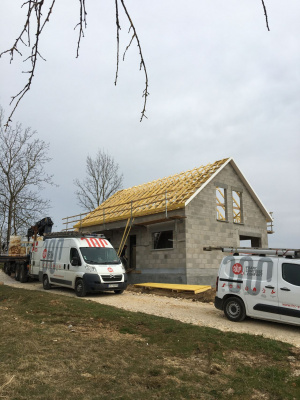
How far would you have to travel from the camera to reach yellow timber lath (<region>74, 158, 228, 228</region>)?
18922 millimetres

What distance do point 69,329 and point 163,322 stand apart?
2305 mm

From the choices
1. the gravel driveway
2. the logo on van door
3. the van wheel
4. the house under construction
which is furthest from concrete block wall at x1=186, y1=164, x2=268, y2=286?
the logo on van door

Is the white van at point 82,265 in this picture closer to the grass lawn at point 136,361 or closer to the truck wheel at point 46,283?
the truck wheel at point 46,283

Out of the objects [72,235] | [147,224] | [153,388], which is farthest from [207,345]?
[147,224]

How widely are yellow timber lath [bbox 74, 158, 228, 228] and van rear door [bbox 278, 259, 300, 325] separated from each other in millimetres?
8878

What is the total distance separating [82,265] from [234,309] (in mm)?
7053

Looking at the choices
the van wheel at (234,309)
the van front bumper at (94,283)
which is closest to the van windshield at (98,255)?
the van front bumper at (94,283)

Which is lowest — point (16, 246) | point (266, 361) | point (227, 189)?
point (266, 361)

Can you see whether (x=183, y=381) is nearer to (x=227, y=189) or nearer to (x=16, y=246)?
(x=227, y=189)

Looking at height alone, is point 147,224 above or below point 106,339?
above

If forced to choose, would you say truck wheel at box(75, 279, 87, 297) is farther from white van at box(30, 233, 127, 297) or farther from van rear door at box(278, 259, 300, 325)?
van rear door at box(278, 259, 300, 325)

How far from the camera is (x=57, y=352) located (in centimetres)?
557

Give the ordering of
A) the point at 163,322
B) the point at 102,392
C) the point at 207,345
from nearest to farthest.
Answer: the point at 102,392 → the point at 207,345 → the point at 163,322

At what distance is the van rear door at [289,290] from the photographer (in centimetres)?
866
